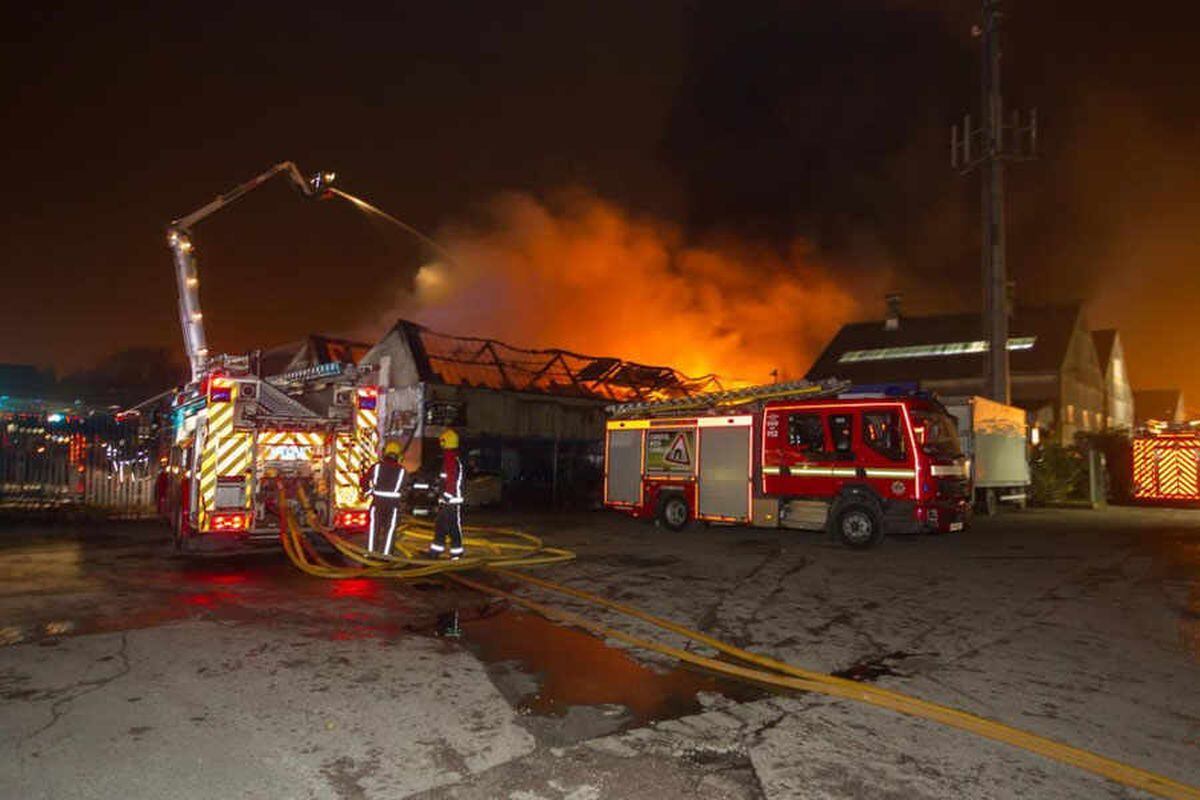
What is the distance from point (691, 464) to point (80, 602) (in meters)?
9.07

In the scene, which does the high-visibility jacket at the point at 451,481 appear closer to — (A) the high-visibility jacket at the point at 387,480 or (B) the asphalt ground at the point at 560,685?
(A) the high-visibility jacket at the point at 387,480

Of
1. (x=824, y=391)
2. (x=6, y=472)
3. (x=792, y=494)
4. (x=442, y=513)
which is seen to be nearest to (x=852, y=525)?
(x=792, y=494)

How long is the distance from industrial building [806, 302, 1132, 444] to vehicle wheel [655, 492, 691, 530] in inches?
683

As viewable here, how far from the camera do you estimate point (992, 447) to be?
54.1ft

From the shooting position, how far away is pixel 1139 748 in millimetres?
3863

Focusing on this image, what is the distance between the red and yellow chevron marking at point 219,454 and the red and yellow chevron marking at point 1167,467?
22445mm

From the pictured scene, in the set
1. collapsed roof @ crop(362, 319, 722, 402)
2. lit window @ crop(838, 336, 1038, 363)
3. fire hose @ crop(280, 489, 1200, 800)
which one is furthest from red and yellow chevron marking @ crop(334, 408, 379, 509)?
lit window @ crop(838, 336, 1038, 363)

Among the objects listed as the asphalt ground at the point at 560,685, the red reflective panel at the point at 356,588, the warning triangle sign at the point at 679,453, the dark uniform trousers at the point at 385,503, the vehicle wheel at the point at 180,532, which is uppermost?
the warning triangle sign at the point at 679,453

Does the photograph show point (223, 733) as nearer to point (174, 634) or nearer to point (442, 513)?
point (174, 634)

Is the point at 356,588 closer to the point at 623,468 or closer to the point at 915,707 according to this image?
the point at 915,707

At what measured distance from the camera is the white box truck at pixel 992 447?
15.5 metres

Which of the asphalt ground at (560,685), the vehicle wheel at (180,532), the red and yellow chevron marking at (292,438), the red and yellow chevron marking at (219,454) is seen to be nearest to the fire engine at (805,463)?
the asphalt ground at (560,685)

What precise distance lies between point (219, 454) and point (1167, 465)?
2306cm

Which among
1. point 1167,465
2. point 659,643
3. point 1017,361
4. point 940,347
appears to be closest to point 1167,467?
point 1167,465
